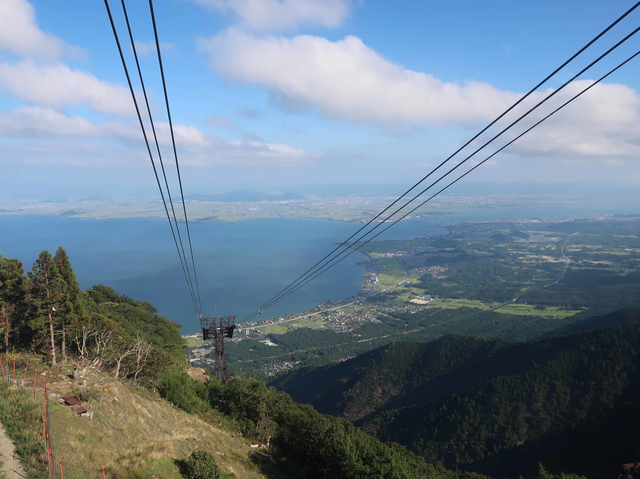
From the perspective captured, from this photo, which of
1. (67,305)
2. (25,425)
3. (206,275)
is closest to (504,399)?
(67,305)

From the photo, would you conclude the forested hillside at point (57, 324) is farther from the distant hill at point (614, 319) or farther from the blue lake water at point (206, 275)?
the distant hill at point (614, 319)

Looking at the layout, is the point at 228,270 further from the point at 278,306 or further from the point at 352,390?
the point at 352,390

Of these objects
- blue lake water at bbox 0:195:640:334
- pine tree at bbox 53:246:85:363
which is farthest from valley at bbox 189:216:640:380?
pine tree at bbox 53:246:85:363

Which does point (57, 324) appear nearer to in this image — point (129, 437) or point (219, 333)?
point (129, 437)

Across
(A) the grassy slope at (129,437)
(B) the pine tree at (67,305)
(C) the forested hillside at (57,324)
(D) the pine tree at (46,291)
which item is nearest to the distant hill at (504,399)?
(A) the grassy slope at (129,437)

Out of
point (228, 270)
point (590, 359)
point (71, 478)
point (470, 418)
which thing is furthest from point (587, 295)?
point (71, 478)

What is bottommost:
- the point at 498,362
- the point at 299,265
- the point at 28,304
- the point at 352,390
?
the point at 352,390
